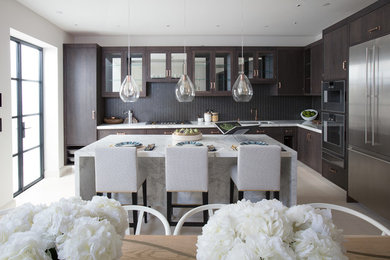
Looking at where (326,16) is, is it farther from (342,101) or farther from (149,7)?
(149,7)

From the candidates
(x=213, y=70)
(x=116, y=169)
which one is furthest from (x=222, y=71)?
(x=116, y=169)

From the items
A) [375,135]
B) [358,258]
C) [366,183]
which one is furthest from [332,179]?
[358,258]

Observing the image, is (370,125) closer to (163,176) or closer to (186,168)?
(186,168)

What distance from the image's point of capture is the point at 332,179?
15.4 feet

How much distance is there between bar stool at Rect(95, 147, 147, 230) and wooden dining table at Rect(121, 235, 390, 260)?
1719mm

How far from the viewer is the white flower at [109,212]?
79 cm

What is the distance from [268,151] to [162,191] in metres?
1.37

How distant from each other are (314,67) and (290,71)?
0.52m

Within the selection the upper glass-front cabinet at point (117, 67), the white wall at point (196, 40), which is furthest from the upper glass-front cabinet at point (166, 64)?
the white wall at point (196, 40)

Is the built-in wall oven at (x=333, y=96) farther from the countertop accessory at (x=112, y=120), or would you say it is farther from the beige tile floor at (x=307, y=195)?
the countertop accessory at (x=112, y=120)

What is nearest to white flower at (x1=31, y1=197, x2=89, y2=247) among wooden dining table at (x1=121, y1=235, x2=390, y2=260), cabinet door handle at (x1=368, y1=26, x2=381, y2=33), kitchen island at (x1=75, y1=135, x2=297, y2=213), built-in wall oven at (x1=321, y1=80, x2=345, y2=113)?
wooden dining table at (x1=121, y1=235, x2=390, y2=260)

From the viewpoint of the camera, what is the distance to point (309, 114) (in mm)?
6582

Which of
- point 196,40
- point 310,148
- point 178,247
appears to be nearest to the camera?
point 178,247

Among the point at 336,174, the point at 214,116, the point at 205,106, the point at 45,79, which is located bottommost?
the point at 336,174
